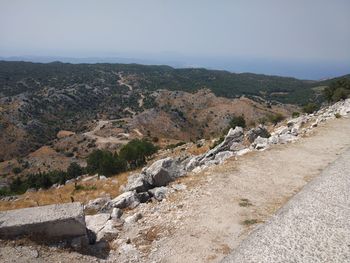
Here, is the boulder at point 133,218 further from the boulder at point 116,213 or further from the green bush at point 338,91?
the green bush at point 338,91

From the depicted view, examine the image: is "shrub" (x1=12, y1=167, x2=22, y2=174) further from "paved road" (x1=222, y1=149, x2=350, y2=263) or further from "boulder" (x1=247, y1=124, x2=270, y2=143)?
"paved road" (x1=222, y1=149, x2=350, y2=263)

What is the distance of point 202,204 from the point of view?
54.7 ft

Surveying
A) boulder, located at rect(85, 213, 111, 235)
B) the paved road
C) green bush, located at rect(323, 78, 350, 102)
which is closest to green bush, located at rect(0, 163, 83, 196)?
green bush, located at rect(323, 78, 350, 102)

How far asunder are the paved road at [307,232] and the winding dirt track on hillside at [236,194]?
0.86 m

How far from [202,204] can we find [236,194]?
1965 millimetres

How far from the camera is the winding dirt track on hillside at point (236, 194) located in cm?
1326

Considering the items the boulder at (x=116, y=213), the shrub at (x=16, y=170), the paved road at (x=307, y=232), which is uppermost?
the paved road at (x=307, y=232)

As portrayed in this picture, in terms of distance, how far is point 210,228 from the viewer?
1440 centimetres

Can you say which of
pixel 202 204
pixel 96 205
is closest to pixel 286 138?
pixel 202 204

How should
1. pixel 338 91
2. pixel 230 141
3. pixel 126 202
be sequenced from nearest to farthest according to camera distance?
pixel 126 202, pixel 230 141, pixel 338 91

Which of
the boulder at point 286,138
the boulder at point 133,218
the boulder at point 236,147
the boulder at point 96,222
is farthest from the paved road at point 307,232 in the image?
the boulder at point 236,147

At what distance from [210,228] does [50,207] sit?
6400 millimetres

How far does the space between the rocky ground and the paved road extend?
34.2 inches

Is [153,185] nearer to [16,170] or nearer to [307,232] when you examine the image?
[307,232]
